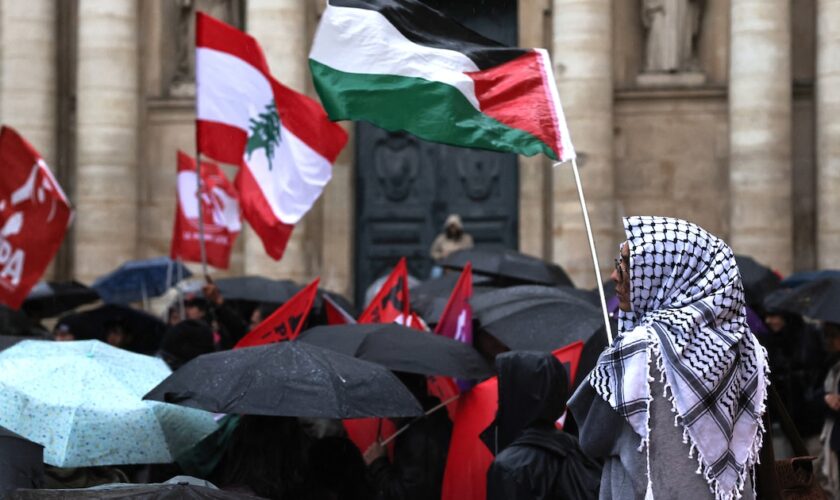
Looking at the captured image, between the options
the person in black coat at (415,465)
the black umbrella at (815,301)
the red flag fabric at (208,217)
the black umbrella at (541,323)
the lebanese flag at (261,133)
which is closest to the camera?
→ the person in black coat at (415,465)

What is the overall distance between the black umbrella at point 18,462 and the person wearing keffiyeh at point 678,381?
2.58 m

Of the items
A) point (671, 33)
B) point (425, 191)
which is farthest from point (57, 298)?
point (671, 33)

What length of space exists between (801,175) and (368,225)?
5424mm

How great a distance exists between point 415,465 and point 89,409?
1644 mm

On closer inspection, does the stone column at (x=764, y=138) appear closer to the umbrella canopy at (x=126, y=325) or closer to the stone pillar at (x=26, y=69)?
the umbrella canopy at (x=126, y=325)

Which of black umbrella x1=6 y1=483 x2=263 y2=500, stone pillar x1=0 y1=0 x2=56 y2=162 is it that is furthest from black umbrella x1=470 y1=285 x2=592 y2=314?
stone pillar x1=0 y1=0 x2=56 y2=162

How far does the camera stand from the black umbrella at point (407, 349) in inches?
341

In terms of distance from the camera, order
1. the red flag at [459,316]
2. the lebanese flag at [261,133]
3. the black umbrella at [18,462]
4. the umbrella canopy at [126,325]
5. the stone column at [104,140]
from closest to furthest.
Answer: the black umbrella at [18,462] → the red flag at [459,316] → the lebanese flag at [261,133] → the umbrella canopy at [126,325] → the stone column at [104,140]

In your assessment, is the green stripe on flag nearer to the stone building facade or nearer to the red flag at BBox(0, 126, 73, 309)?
the red flag at BBox(0, 126, 73, 309)

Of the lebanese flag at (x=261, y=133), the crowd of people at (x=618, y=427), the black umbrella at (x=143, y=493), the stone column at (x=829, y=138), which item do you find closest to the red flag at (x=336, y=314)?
the lebanese flag at (x=261, y=133)

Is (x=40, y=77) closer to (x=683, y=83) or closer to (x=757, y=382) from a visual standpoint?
(x=683, y=83)

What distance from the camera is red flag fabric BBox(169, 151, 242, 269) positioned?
47.6 feet

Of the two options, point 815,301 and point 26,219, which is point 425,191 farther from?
point 815,301

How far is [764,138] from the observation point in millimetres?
18297
